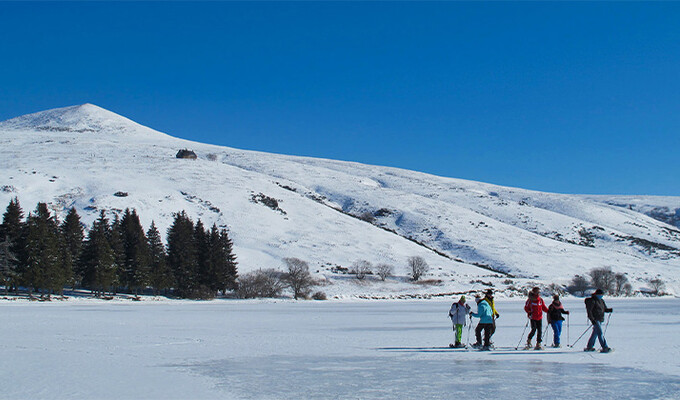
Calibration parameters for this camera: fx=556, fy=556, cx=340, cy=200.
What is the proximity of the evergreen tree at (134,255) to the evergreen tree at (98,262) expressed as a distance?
2983 millimetres

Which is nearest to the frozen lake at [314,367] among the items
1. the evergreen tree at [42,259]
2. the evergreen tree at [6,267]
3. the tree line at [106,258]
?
the evergreen tree at [6,267]

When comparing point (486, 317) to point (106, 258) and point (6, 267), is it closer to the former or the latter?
point (6, 267)

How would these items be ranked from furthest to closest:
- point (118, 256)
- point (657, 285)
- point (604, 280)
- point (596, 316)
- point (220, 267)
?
point (657, 285), point (604, 280), point (220, 267), point (118, 256), point (596, 316)

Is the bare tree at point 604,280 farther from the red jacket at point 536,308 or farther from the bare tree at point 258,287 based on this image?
the red jacket at point 536,308

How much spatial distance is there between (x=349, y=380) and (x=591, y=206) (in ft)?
626

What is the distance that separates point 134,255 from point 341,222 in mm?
52656

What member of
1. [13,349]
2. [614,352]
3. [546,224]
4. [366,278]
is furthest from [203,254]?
[546,224]

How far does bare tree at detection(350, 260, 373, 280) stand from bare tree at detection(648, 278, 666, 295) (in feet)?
154

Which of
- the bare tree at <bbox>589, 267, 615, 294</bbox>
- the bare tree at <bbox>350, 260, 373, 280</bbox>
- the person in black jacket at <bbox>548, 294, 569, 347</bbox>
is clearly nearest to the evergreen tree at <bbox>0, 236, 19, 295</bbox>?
the bare tree at <bbox>350, 260, 373, 280</bbox>

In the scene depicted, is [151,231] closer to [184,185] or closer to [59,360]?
[184,185]

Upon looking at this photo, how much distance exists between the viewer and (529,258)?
342ft

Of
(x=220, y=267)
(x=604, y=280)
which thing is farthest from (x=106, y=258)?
(x=604, y=280)

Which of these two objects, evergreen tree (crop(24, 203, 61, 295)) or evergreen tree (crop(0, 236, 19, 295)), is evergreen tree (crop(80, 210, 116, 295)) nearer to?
evergreen tree (crop(24, 203, 61, 295))

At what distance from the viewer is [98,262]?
59.0m
